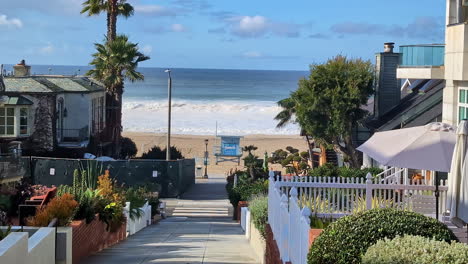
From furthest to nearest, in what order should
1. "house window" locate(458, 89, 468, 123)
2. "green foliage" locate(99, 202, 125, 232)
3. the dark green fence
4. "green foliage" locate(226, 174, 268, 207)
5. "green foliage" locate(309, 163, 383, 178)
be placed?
the dark green fence < "green foliage" locate(226, 174, 268, 207) < "green foliage" locate(309, 163, 383, 178) < "house window" locate(458, 89, 468, 123) < "green foliage" locate(99, 202, 125, 232)

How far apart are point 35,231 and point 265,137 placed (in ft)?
232

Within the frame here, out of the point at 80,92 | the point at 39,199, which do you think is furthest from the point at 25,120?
the point at 39,199

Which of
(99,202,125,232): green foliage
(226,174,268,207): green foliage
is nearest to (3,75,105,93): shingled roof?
(226,174,268,207): green foliage

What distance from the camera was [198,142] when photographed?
240 feet

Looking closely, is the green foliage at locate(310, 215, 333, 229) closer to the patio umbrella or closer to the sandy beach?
the patio umbrella

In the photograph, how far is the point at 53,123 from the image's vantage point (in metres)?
40.2

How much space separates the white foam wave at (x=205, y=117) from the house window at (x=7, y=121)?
46869 mm

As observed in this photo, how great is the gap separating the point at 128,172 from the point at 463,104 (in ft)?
68.7

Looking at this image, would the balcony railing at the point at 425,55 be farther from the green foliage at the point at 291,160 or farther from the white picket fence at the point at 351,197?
the green foliage at the point at 291,160

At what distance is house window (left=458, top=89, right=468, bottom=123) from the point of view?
660 inches

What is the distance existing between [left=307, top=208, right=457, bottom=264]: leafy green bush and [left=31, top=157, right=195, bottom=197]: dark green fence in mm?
25794

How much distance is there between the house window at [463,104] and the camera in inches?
660

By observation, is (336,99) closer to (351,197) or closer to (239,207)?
(239,207)

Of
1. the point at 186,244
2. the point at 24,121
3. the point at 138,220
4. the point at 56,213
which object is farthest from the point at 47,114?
the point at 56,213
